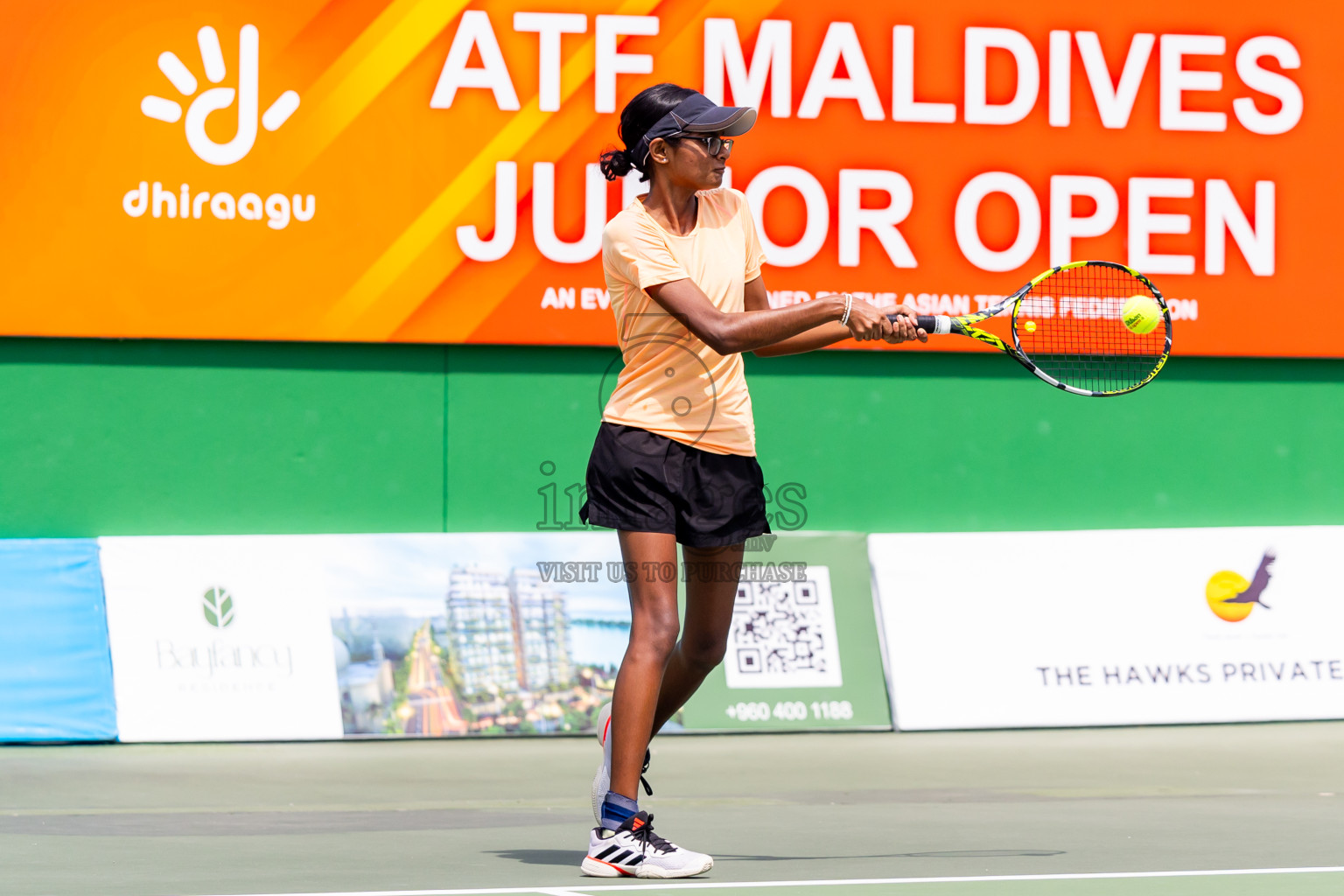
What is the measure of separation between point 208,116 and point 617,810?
185 inches

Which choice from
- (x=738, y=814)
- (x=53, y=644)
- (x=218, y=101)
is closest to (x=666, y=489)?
(x=738, y=814)

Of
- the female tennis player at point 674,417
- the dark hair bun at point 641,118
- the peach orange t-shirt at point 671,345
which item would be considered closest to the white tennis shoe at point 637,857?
the female tennis player at point 674,417

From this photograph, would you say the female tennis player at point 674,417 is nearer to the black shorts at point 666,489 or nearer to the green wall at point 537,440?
the black shorts at point 666,489

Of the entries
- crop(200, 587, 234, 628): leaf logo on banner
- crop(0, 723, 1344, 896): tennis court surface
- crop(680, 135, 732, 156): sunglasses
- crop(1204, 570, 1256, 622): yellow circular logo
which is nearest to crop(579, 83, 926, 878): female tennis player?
crop(680, 135, 732, 156): sunglasses

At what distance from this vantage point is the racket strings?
743 cm

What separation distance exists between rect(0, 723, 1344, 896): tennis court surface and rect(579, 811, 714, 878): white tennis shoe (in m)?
0.05

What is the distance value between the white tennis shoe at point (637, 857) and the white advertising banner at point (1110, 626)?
368 centimetres

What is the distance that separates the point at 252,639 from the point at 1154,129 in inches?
189

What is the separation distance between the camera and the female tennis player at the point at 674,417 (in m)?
4.29

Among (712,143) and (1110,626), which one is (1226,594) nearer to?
(1110,626)

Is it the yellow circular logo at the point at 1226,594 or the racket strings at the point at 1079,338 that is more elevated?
the racket strings at the point at 1079,338

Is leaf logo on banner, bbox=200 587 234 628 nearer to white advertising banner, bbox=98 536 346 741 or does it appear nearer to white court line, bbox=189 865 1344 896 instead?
white advertising banner, bbox=98 536 346 741

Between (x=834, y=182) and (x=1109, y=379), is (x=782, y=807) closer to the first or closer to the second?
(x=1109, y=379)

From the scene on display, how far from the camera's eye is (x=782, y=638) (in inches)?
307
